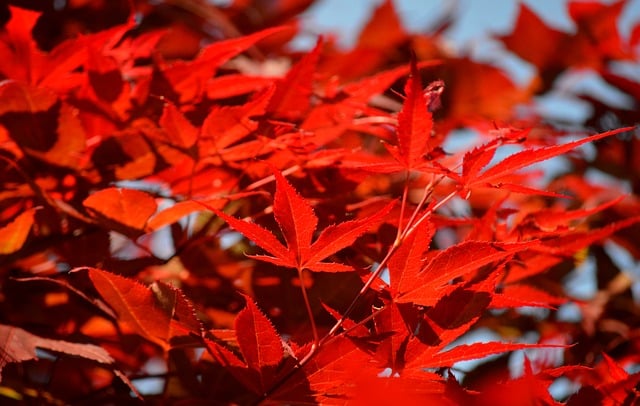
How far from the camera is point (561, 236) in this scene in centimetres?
60

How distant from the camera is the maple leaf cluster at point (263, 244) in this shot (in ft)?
1.53

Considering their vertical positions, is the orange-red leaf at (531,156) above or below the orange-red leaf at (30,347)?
above

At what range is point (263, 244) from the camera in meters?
0.46

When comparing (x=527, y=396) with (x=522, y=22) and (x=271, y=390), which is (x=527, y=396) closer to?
(x=271, y=390)

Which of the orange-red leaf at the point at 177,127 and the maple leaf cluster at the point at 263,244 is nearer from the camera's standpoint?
the maple leaf cluster at the point at 263,244

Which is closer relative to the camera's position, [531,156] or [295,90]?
[531,156]

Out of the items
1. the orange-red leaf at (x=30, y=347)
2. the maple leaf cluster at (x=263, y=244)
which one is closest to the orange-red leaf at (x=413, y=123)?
the maple leaf cluster at (x=263, y=244)

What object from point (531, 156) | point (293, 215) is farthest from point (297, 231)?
point (531, 156)

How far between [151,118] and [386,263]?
30 cm

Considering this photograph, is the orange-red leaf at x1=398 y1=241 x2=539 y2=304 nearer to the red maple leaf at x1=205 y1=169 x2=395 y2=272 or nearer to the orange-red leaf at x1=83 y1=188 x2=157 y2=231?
the red maple leaf at x1=205 y1=169 x2=395 y2=272

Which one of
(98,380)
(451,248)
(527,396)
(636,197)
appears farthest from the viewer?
(636,197)

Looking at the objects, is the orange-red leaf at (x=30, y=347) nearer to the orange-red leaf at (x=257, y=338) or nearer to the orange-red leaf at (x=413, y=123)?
the orange-red leaf at (x=257, y=338)

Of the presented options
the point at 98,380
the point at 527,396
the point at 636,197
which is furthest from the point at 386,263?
the point at 636,197

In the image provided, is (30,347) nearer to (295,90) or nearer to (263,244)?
(263,244)
